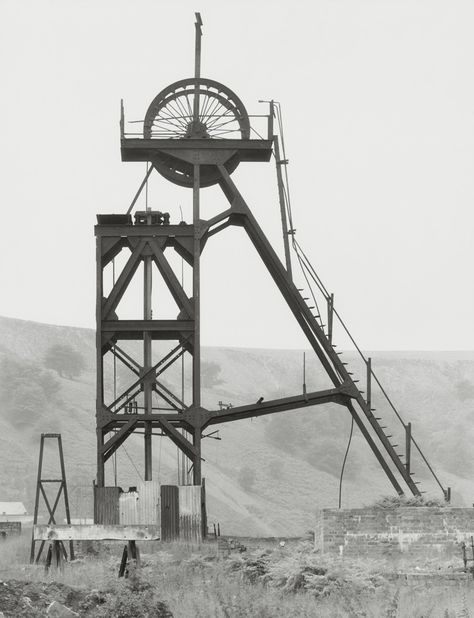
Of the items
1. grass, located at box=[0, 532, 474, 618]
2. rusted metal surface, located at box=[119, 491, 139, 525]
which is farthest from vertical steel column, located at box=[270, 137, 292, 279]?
grass, located at box=[0, 532, 474, 618]

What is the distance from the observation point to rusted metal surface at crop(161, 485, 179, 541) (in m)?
32.2

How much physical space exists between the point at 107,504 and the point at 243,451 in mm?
102697

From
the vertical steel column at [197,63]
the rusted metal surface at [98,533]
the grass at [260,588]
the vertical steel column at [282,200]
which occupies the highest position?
the vertical steel column at [197,63]

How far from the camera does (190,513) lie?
32.4 m

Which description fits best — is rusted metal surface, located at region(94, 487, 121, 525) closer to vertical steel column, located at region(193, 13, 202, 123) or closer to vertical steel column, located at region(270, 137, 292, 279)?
vertical steel column, located at region(270, 137, 292, 279)

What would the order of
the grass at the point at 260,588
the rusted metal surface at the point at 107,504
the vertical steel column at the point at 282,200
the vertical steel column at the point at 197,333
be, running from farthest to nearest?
the vertical steel column at the point at 282,200
the vertical steel column at the point at 197,333
the rusted metal surface at the point at 107,504
the grass at the point at 260,588

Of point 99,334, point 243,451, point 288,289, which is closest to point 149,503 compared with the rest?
point 99,334

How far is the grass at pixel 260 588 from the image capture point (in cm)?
1938

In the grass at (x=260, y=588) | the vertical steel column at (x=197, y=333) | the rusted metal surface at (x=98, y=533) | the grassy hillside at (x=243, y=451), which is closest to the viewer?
the grass at (x=260, y=588)

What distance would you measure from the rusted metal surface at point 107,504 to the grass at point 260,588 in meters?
4.65

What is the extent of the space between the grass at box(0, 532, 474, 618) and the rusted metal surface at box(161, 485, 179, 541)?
4667 mm

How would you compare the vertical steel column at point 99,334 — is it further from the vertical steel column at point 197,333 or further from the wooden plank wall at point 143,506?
the vertical steel column at point 197,333

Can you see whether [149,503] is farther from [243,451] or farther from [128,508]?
[243,451]

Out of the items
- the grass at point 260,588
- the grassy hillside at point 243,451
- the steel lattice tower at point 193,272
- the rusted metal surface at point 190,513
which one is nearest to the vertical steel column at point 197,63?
the steel lattice tower at point 193,272
